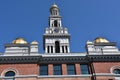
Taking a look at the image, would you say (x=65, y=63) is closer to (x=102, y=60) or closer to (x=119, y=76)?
(x=102, y=60)

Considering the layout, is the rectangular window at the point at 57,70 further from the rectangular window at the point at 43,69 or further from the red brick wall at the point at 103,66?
the red brick wall at the point at 103,66

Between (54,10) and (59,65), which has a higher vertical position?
(54,10)

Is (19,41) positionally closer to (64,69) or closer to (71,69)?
(64,69)

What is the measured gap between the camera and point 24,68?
138ft

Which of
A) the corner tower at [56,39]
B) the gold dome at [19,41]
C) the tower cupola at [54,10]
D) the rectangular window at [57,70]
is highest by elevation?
the tower cupola at [54,10]

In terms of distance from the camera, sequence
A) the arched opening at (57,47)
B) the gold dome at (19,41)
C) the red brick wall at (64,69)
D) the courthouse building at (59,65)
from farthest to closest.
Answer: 1. the arched opening at (57,47)
2. the gold dome at (19,41)
3. the red brick wall at (64,69)
4. the courthouse building at (59,65)

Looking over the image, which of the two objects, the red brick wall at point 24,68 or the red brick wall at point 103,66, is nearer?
the red brick wall at point 24,68

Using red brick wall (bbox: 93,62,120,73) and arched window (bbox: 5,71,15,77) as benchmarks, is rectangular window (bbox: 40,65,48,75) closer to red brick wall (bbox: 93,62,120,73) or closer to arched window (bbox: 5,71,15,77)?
arched window (bbox: 5,71,15,77)

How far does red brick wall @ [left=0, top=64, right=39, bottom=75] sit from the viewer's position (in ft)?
137

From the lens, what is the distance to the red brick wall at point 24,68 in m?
41.7

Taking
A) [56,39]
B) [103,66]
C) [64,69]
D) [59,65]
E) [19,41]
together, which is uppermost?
[56,39]

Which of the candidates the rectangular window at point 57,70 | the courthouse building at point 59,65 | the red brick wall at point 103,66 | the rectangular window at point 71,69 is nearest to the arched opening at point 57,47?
the courthouse building at point 59,65

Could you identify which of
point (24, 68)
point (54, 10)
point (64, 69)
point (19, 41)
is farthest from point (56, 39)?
point (24, 68)

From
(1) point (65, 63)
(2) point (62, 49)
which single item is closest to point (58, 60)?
(1) point (65, 63)
